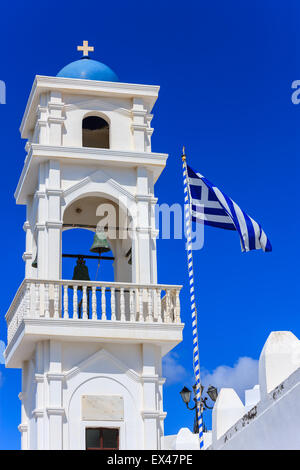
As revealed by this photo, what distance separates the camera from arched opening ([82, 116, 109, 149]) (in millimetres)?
17734

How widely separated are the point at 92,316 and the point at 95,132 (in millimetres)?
3920

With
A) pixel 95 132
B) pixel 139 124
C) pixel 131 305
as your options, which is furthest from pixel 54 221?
pixel 95 132

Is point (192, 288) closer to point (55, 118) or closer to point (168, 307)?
point (168, 307)

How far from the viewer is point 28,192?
1758 cm

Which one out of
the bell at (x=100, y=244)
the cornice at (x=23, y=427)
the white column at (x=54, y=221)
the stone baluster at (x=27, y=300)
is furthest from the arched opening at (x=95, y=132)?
the cornice at (x=23, y=427)

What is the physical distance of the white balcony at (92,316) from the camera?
50.0ft

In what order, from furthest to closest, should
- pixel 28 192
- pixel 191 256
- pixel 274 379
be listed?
pixel 28 192, pixel 191 256, pixel 274 379

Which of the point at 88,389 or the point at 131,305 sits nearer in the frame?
the point at 88,389

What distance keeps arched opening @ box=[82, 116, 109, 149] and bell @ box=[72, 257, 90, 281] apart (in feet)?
7.54

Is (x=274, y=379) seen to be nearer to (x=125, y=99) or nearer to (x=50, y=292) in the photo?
(x=50, y=292)

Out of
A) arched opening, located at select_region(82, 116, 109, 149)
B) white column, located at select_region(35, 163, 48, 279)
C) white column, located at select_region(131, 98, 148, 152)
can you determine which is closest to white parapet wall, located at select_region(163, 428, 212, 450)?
white column, located at select_region(35, 163, 48, 279)

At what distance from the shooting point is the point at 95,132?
18.0 meters

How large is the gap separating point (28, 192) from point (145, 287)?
3.05m
